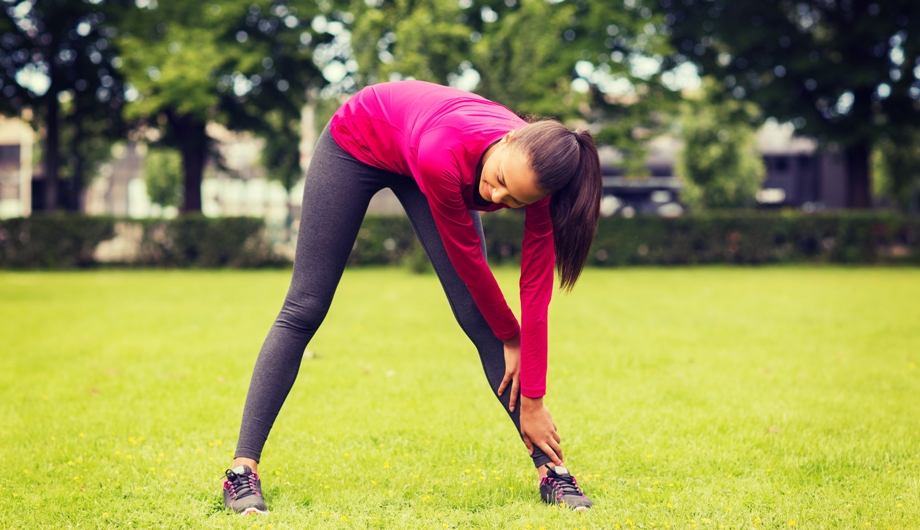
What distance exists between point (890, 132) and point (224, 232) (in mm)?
17323

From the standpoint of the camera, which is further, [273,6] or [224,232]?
[273,6]

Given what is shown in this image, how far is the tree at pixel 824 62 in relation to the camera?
20.7 metres

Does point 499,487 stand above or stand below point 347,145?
below

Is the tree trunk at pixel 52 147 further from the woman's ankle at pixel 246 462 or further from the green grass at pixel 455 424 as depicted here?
the woman's ankle at pixel 246 462

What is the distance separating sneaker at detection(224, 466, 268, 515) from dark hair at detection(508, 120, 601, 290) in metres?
1.36

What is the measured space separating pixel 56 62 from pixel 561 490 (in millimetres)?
23305

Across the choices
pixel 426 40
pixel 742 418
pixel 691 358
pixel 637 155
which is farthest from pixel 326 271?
pixel 637 155

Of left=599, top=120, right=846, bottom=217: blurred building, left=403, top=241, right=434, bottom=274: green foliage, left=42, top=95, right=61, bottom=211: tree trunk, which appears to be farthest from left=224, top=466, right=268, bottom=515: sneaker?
left=599, top=120, right=846, bottom=217: blurred building

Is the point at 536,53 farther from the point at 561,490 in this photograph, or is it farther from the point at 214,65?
the point at 561,490

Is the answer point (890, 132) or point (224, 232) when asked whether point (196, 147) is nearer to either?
point (224, 232)

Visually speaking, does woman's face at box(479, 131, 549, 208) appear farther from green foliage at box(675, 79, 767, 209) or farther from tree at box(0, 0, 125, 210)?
green foliage at box(675, 79, 767, 209)

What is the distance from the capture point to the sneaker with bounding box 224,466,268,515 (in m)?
2.84

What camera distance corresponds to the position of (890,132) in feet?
68.4

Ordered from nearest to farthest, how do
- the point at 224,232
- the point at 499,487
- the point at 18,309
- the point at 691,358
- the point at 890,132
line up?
the point at 499,487, the point at 691,358, the point at 18,309, the point at 224,232, the point at 890,132
